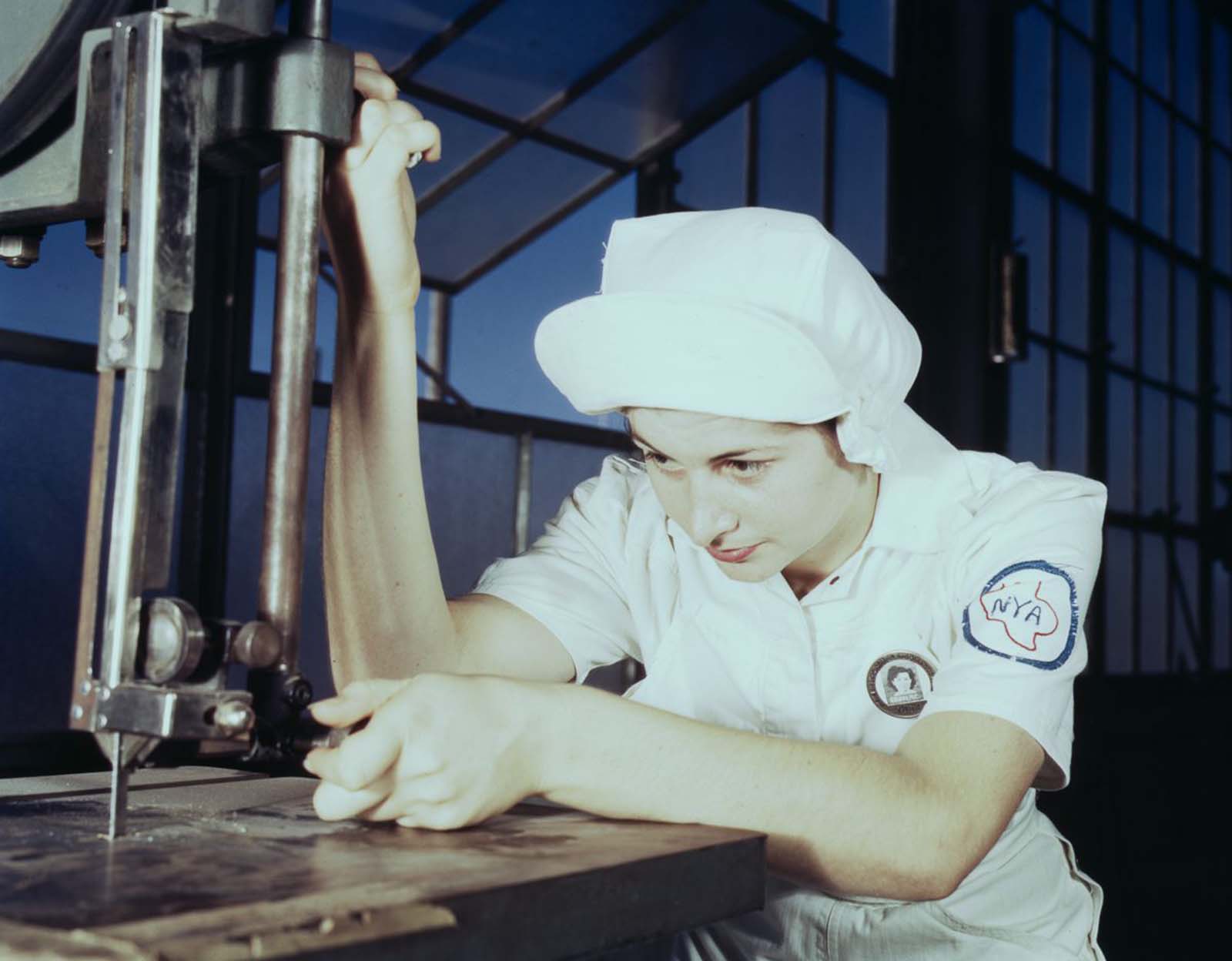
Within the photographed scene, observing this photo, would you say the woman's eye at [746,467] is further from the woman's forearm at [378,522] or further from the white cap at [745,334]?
the woman's forearm at [378,522]

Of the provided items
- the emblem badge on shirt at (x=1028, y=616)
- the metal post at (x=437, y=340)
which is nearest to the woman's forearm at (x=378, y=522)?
the emblem badge on shirt at (x=1028, y=616)

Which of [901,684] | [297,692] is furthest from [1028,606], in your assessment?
[297,692]

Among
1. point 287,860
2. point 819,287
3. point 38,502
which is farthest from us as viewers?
point 38,502

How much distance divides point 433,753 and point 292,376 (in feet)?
0.79

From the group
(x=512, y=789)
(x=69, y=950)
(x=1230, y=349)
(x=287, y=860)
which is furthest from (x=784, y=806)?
(x=1230, y=349)

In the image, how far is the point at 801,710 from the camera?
125 cm

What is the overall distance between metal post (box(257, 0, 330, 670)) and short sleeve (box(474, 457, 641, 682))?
1.83 feet

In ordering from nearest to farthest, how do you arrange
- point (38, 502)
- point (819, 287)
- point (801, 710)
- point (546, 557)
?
point (819, 287), point (801, 710), point (546, 557), point (38, 502)

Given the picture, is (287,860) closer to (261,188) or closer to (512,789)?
(512,789)

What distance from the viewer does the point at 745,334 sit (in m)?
1.03

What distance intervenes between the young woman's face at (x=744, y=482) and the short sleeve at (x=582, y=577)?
0.23 m

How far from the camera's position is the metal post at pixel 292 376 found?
79 cm

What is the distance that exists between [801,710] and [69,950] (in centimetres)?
81

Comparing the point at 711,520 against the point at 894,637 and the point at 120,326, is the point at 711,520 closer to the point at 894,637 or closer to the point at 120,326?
the point at 894,637
